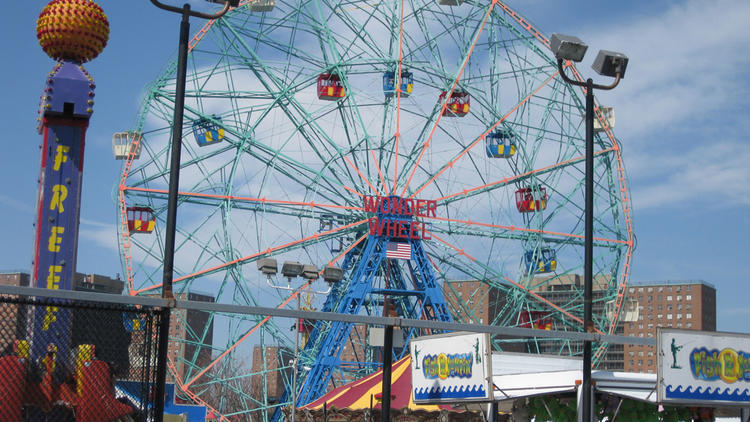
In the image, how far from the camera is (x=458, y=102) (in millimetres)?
47938

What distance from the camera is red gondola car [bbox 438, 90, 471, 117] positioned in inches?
1882

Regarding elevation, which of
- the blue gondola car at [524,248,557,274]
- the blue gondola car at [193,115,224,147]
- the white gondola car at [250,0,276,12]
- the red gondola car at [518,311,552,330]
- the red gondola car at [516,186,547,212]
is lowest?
the red gondola car at [518,311,552,330]

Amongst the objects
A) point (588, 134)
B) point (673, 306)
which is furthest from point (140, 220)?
point (673, 306)

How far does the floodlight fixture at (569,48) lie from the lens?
15039 mm

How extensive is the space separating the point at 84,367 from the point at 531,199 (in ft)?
124

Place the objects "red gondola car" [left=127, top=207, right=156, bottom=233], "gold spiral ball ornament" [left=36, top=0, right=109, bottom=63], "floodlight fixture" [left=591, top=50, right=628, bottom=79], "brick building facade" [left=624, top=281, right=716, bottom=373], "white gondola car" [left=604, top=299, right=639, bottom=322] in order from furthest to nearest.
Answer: "brick building facade" [left=624, top=281, right=716, bottom=373] → "white gondola car" [left=604, top=299, right=639, bottom=322] → "red gondola car" [left=127, top=207, right=156, bottom=233] → "gold spiral ball ornament" [left=36, top=0, right=109, bottom=63] → "floodlight fixture" [left=591, top=50, right=628, bottom=79]

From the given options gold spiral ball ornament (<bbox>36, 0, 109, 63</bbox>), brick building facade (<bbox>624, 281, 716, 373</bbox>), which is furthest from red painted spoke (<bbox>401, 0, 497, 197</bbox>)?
brick building facade (<bbox>624, 281, 716, 373</bbox>)

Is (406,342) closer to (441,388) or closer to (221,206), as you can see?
(221,206)

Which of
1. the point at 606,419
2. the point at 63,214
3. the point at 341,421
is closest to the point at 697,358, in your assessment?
the point at 606,419

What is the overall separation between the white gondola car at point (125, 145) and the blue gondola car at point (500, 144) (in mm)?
15369

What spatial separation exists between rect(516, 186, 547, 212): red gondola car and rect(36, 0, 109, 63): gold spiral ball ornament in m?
32.2

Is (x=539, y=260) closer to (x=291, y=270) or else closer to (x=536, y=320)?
(x=536, y=320)

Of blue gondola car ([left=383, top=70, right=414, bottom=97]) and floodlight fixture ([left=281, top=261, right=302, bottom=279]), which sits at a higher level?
blue gondola car ([left=383, top=70, right=414, bottom=97])

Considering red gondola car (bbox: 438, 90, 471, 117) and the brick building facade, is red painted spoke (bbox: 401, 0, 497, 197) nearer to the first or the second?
red gondola car (bbox: 438, 90, 471, 117)
